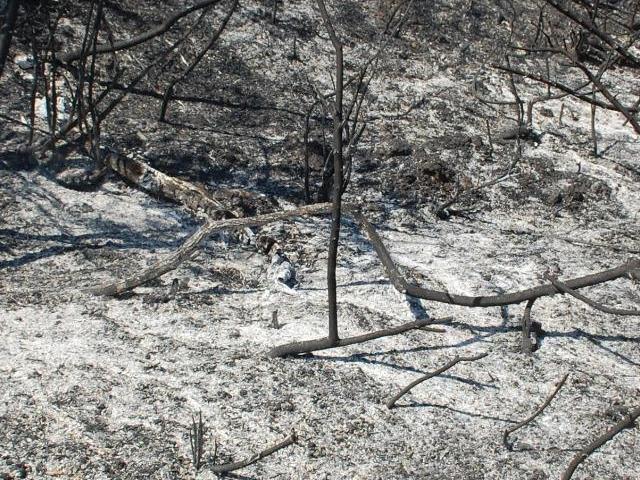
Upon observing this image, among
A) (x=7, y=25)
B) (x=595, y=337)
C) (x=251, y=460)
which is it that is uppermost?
(x=7, y=25)

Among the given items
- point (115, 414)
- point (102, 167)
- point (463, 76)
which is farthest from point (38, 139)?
point (463, 76)

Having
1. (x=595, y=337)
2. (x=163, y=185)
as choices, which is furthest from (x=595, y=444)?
(x=163, y=185)

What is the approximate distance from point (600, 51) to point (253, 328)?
150 inches

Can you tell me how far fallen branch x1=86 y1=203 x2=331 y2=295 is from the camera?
300cm

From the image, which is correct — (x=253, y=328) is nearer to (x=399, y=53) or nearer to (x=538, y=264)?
(x=538, y=264)

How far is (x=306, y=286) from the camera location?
323cm

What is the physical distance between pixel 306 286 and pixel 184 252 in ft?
Answer: 1.58

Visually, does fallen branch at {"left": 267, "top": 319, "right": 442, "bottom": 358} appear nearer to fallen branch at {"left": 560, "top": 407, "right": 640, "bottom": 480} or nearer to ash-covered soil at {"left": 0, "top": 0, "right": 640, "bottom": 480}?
ash-covered soil at {"left": 0, "top": 0, "right": 640, "bottom": 480}

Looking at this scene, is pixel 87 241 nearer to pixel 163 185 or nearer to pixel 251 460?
pixel 163 185

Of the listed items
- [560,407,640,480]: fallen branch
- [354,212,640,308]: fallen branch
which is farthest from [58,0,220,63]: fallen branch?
[560,407,640,480]: fallen branch

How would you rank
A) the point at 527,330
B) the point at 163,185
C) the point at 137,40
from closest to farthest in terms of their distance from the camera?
the point at 527,330 → the point at 163,185 → the point at 137,40

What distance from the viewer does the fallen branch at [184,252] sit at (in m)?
3.00

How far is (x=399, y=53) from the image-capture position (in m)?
5.61

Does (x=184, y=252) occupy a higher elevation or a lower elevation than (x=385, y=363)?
higher
